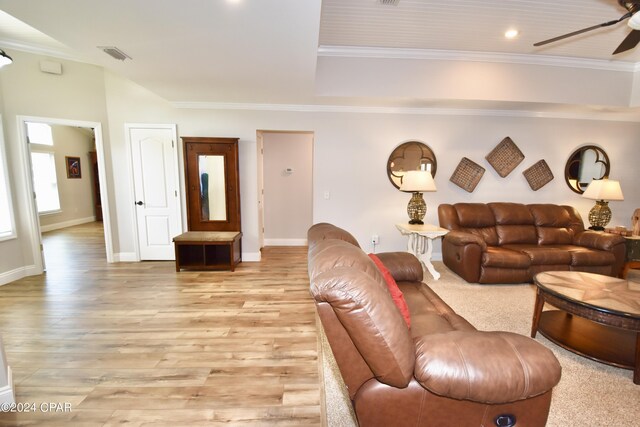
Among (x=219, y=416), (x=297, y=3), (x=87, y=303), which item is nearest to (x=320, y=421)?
(x=219, y=416)

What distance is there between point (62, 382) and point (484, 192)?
18.1 feet

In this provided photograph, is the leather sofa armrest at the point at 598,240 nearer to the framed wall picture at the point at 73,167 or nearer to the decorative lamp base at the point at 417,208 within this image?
the decorative lamp base at the point at 417,208

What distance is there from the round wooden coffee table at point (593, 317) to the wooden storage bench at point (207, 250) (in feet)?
12.0

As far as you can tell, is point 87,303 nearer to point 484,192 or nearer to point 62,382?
point 62,382

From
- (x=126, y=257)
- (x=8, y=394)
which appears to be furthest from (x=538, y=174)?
(x=126, y=257)

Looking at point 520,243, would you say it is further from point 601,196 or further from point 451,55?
point 451,55

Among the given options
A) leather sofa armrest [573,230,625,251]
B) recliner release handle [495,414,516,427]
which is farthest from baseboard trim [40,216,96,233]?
leather sofa armrest [573,230,625,251]

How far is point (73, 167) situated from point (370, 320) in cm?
1001

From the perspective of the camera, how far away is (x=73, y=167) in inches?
306

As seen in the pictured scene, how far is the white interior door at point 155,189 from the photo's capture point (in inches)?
171

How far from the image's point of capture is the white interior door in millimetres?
4332

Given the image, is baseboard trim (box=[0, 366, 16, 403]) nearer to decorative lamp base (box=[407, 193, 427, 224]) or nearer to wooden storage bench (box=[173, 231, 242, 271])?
wooden storage bench (box=[173, 231, 242, 271])

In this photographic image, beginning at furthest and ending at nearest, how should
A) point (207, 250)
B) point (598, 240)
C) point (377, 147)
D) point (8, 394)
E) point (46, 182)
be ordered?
point (46, 182) < point (377, 147) < point (207, 250) < point (598, 240) < point (8, 394)

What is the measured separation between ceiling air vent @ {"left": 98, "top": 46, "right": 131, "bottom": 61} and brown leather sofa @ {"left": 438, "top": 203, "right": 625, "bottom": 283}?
4243 millimetres
